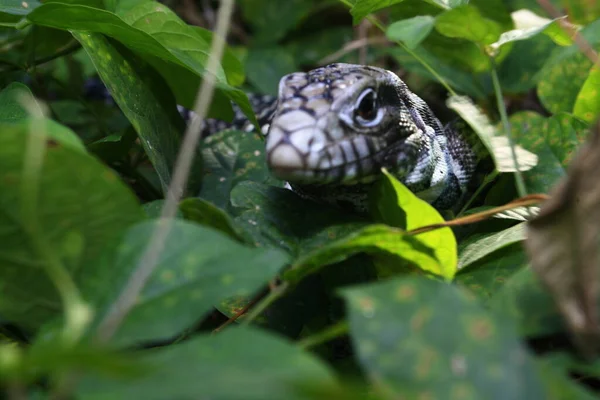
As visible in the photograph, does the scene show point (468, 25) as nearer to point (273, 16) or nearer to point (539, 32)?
point (539, 32)

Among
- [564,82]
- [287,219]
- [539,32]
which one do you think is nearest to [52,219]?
[287,219]

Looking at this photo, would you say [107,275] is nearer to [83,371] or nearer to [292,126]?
[83,371]

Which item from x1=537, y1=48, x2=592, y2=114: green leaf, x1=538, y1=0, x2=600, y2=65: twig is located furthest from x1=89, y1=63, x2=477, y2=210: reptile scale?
x1=537, y1=48, x2=592, y2=114: green leaf

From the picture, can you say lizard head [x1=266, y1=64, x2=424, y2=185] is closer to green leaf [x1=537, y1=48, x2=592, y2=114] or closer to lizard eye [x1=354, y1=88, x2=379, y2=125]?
lizard eye [x1=354, y1=88, x2=379, y2=125]

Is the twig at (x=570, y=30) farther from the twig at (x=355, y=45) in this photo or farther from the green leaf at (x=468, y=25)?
the twig at (x=355, y=45)

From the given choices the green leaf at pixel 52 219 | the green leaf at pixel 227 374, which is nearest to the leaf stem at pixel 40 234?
the green leaf at pixel 52 219

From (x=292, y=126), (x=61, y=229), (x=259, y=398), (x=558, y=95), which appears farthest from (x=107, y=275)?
(x=558, y=95)
